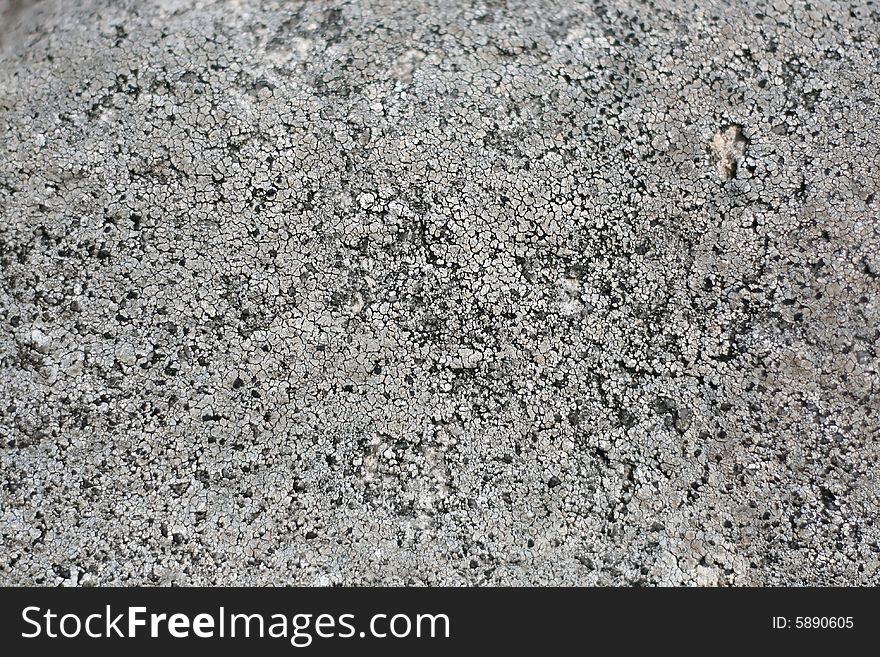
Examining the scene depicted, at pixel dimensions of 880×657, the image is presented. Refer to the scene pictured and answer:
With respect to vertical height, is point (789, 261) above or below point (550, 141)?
below

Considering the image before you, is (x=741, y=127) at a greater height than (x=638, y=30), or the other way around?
(x=638, y=30)

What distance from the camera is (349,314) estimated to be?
1159 millimetres

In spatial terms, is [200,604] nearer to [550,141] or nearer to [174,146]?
[174,146]

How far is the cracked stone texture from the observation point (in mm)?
1125

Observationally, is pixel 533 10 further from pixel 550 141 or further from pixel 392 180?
pixel 392 180

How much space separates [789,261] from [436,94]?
0.70 metres

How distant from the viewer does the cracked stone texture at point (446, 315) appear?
3.69ft

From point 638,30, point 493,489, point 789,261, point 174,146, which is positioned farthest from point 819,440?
point 174,146

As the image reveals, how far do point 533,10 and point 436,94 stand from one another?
28cm


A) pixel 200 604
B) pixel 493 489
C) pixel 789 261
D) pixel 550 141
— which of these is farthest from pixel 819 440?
pixel 200 604

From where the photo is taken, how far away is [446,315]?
1.16 metres

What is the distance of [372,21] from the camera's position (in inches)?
50.4

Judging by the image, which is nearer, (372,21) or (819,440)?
(819,440)

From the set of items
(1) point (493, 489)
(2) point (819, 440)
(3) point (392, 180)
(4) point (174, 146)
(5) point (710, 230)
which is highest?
(4) point (174, 146)
